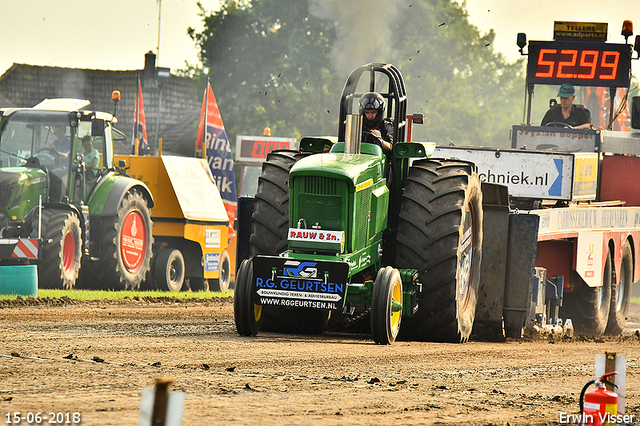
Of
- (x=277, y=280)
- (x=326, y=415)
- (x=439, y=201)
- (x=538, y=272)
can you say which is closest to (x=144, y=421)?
(x=326, y=415)

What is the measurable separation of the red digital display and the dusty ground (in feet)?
22.3

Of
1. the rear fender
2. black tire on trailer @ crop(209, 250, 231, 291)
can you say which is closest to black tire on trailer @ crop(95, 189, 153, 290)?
the rear fender

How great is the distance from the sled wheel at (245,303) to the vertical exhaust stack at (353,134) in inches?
52.0

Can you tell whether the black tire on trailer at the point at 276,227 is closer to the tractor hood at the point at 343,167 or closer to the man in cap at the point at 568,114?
the tractor hood at the point at 343,167

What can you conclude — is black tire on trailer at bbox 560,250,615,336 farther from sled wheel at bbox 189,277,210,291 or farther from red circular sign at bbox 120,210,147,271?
sled wheel at bbox 189,277,210,291

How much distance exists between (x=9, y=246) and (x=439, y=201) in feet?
24.1

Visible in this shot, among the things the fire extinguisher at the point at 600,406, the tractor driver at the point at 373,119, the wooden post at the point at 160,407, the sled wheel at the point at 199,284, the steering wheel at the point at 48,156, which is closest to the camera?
the wooden post at the point at 160,407

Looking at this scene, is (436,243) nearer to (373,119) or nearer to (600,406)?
(373,119)

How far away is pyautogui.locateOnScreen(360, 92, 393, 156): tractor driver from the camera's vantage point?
345 inches

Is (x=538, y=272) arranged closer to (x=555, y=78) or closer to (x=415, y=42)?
(x=555, y=78)

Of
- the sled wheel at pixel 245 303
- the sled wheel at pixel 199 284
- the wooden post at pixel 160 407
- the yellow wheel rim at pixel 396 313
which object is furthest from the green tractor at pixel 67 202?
the wooden post at pixel 160 407

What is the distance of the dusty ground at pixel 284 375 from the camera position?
16.1ft

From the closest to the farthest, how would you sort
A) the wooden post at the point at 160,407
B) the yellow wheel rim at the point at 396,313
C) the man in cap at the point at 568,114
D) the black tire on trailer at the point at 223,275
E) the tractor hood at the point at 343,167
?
the wooden post at the point at 160,407 < the tractor hood at the point at 343,167 < the yellow wheel rim at the point at 396,313 < the man in cap at the point at 568,114 < the black tire on trailer at the point at 223,275

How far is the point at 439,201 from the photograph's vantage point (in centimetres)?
849
